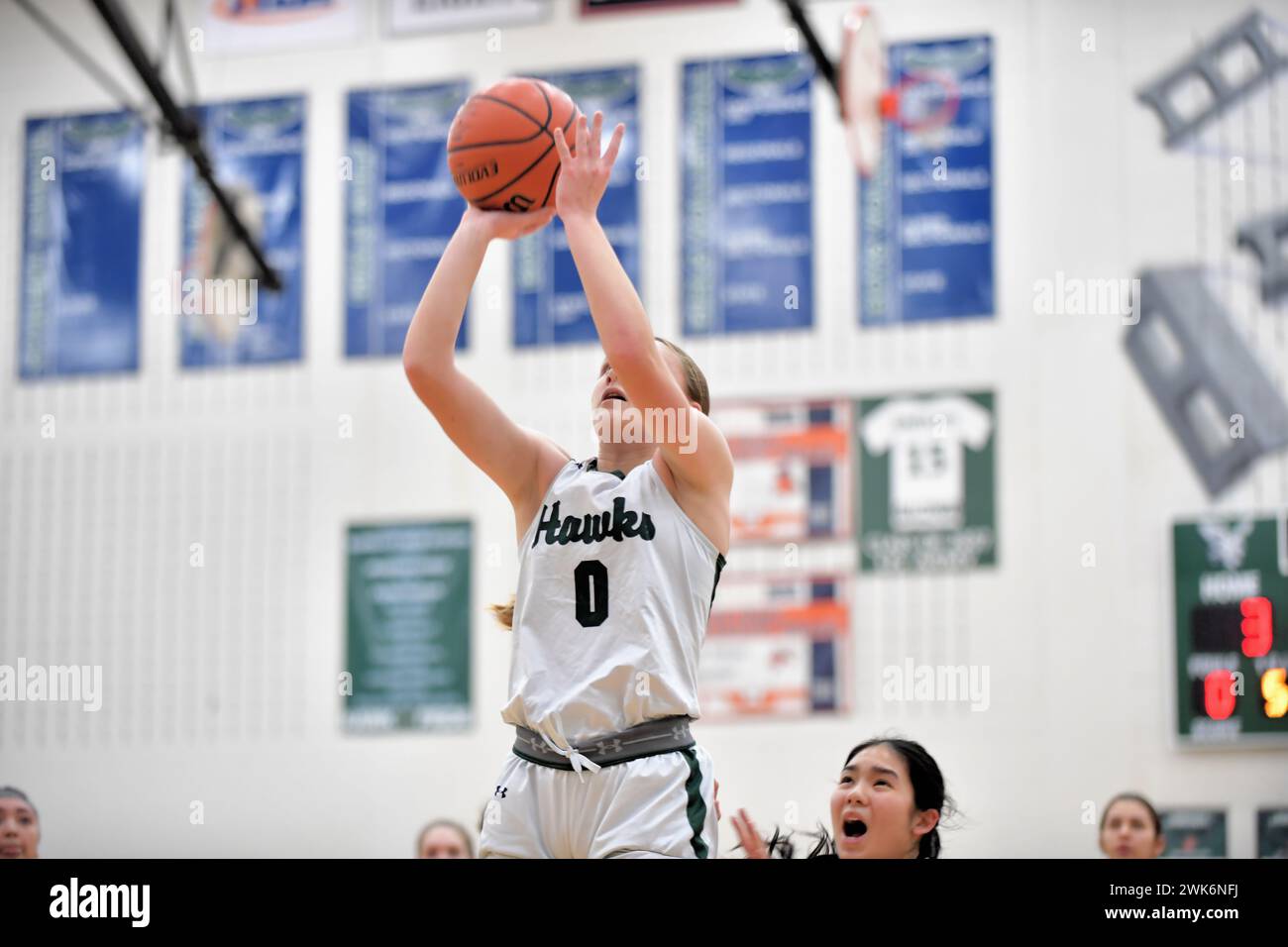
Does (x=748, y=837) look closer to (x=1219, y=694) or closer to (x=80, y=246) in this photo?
(x=1219, y=694)

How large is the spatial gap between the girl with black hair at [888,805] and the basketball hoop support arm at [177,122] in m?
6.22

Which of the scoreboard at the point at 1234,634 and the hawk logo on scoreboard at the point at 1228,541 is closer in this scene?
the scoreboard at the point at 1234,634

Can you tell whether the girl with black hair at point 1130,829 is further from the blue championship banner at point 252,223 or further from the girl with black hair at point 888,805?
the blue championship banner at point 252,223

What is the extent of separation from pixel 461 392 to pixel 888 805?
50.8 inches

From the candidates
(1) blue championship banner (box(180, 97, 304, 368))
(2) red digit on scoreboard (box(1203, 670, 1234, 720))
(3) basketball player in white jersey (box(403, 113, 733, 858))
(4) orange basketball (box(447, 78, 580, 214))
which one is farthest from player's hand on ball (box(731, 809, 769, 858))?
(1) blue championship banner (box(180, 97, 304, 368))

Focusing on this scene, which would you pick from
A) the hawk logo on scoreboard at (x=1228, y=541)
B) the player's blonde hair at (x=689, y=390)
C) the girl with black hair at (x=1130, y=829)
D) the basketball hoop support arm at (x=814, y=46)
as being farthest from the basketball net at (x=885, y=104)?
the player's blonde hair at (x=689, y=390)

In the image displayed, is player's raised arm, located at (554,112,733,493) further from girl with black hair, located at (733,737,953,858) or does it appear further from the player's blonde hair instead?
girl with black hair, located at (733,737,953,858)

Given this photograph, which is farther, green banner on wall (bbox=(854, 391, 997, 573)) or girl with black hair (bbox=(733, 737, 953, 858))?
green banner on wall (bbox=(854, 391, 997, 573))

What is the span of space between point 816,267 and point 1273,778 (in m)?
3.55

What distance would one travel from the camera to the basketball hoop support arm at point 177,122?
324 inches

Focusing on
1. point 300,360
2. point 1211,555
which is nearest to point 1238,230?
point 1211,555

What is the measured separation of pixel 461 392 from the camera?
9.74 feet

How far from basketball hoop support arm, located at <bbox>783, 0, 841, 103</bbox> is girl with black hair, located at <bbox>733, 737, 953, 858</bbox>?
17.7ft

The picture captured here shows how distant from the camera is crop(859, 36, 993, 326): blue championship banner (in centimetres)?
888
